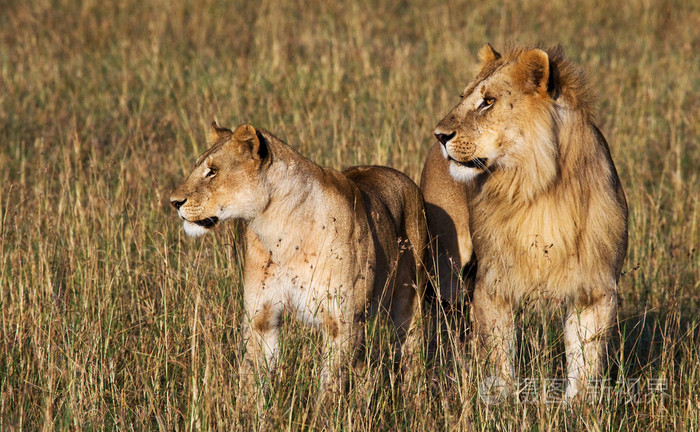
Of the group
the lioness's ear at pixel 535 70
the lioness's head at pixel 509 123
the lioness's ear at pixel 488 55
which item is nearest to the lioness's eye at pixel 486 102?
the lioness's head at pixel 509 123

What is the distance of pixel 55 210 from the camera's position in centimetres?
636

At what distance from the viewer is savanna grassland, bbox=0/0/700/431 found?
4.14m

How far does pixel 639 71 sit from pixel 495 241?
623cm

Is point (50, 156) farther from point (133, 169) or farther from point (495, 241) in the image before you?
point (495, 241)

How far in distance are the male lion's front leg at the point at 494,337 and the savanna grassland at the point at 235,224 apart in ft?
0.32

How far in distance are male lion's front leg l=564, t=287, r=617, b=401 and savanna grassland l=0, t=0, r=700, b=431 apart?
0.09 metres

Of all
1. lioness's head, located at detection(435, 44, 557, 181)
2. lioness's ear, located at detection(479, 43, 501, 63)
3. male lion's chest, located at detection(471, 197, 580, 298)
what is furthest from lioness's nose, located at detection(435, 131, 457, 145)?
lioness's ear, located at detection(479, 43, 501, 63)

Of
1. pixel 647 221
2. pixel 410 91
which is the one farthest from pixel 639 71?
pixel 647 221

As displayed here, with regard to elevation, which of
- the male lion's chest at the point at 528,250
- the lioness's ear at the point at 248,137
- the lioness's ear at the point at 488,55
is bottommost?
the male lion's chest at the point at 528,250

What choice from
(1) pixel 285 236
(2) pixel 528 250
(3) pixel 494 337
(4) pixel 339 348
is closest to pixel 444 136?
(2) pixel 528 250

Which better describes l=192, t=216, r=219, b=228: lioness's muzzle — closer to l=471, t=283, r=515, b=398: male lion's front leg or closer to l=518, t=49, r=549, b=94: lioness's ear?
l=471, t=283, r=515, b=398: male lion's front leg

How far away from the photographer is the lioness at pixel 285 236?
4.18 meters

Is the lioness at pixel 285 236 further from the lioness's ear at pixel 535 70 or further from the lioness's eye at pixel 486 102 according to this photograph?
the lioness's ear at pixel 535 70

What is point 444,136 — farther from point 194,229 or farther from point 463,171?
point 194,229
